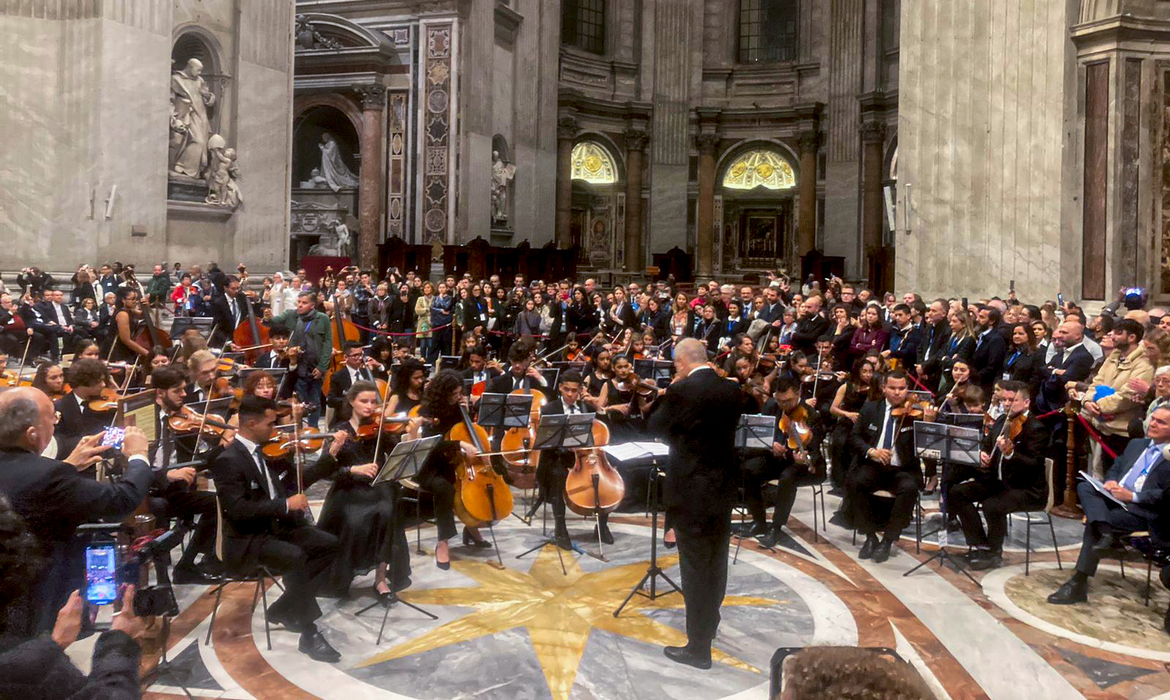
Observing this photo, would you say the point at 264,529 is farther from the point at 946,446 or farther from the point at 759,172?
the point at 759,172

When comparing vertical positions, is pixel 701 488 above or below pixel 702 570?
above

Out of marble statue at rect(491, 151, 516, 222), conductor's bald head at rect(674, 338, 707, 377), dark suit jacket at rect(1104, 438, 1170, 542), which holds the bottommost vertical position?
dark suit jacket at rect(1104, 438, 1170, 542)

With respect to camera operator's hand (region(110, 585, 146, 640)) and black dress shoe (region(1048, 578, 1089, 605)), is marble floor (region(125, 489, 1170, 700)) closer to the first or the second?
black dress shoe (region(1048, 578, 1089, 605))

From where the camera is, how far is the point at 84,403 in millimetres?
7484

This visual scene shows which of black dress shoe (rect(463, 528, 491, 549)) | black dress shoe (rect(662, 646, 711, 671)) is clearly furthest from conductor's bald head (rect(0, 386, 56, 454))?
black dress shoe (rect(463, 528, 491, 549))

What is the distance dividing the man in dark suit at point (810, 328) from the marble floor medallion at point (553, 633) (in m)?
5.49

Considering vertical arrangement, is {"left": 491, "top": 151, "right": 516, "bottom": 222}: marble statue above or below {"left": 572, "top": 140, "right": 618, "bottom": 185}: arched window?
below

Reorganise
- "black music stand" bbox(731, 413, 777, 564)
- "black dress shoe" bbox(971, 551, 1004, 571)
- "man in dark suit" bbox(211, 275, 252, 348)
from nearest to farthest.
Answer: "black dress shoe" bbox(971, 551, 1004, 571), "black music stand" bbox(731, 413, 777, 564), "man in dark suit" bbox(211, 275, 252, 348)

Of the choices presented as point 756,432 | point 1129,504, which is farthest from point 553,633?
point 1129,504

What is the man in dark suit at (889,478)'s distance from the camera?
808cm

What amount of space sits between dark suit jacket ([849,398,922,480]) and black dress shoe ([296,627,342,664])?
4628 mm

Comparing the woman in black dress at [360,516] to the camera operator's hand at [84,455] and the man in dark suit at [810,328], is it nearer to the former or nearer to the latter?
the camera operator's hand at [84,455]

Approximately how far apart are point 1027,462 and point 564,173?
24932mm

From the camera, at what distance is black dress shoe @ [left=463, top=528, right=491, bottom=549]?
27.0 feet
